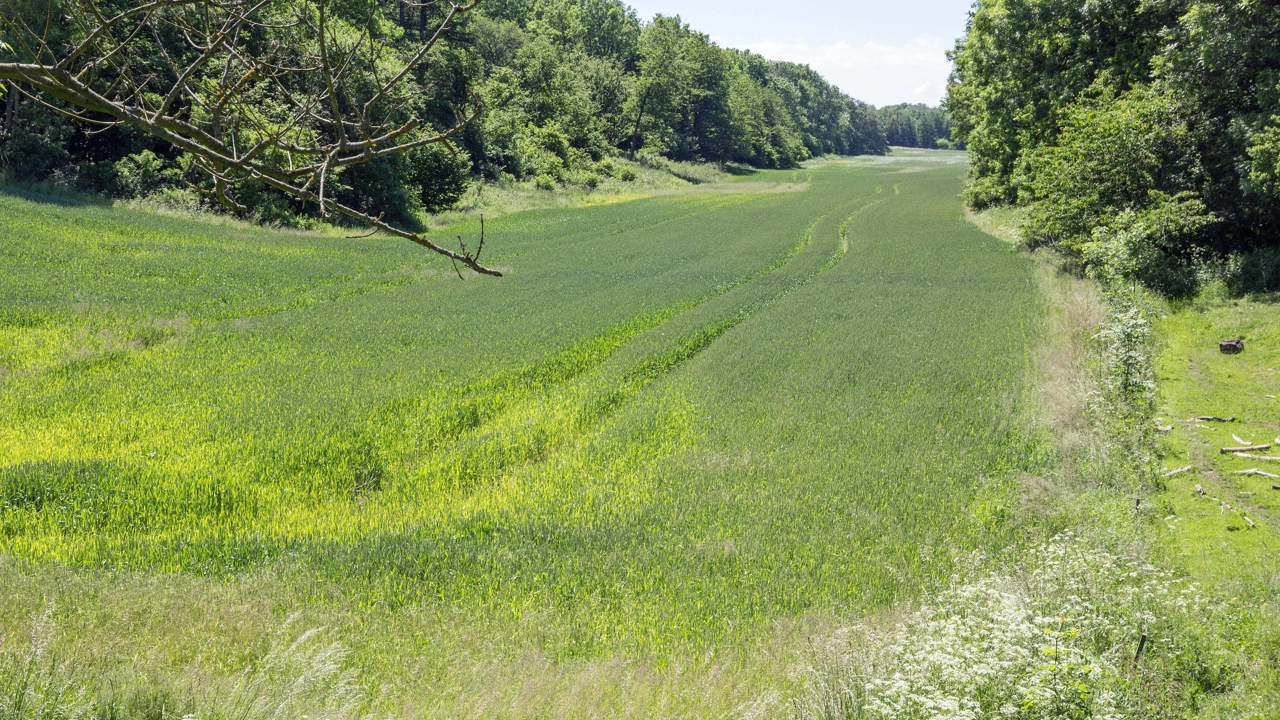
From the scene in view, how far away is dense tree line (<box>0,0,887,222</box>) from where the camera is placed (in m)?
31.6

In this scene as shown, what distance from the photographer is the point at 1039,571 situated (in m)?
7.36

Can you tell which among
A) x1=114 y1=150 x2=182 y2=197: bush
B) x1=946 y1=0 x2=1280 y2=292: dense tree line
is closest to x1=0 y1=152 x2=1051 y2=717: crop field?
x1=946 y1=0 x2=1280 y2=292: dense tree line

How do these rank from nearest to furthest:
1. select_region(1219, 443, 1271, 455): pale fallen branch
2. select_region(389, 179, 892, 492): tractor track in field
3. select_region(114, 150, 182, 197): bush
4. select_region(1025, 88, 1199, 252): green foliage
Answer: select_region(1219, 443, 1271, 455): pale fallen branch < select_region(389, 179, 892, 492): tractor track in field < select_region(1025, 88, 1199, 252): green foliage < select_region(114, 150, 182, 197): bush

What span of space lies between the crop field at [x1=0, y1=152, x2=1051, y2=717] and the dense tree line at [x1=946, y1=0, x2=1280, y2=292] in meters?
3.29

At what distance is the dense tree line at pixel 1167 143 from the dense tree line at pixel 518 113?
18181mm

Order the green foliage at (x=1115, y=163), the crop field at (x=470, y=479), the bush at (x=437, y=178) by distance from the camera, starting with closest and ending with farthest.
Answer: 1. the crop field at (x=470, y=479)
2. the green foliage at (x=1115, y=163)
3. the bush at (x=437, y=178)

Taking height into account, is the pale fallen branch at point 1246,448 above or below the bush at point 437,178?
below

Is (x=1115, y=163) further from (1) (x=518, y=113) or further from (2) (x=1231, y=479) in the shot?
(1) (x=518, y=113)

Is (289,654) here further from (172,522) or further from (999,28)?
(999,28)

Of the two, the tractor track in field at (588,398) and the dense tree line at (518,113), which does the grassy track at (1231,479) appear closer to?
the dense tree line at (518,113)

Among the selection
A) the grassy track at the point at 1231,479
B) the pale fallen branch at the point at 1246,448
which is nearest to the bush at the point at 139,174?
the grassy track at the point at 1231,479

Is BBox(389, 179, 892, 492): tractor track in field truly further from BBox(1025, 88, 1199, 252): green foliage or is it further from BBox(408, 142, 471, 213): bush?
BBox(408, 142, 471, 213): bush

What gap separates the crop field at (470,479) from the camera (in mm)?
6297

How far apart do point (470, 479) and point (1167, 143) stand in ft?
75.4
